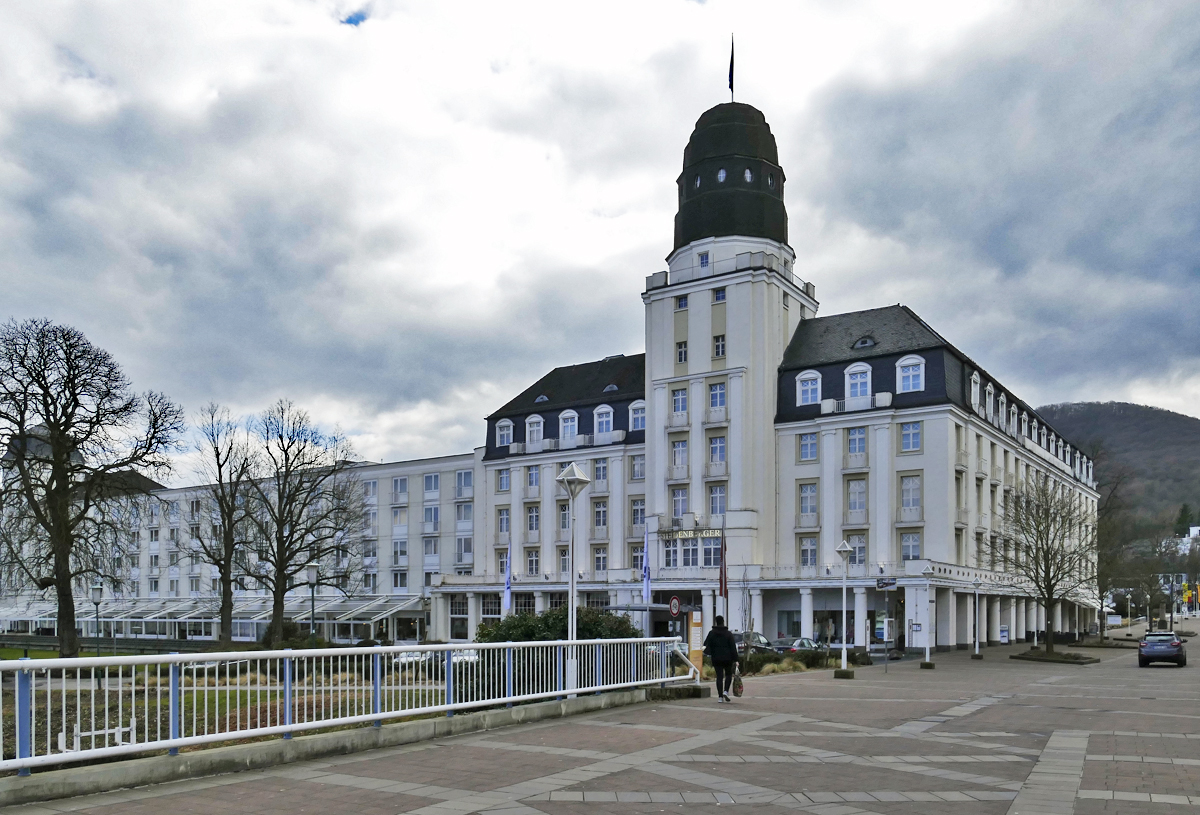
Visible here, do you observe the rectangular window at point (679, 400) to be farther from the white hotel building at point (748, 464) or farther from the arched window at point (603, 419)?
the arched window at point (603, 419)

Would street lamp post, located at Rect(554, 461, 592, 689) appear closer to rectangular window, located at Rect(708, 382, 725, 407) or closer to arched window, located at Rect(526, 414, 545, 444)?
rectangular window, located at Rect(708, 382, 725, 407)

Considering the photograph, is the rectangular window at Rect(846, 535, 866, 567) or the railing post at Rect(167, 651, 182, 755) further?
the rectangular window at Rect(846, 535, 866, 567)

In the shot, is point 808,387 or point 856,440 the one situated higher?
point 808,387

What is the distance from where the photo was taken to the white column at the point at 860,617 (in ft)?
180

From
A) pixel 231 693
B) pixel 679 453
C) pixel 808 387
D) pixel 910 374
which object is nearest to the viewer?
pixel 231 693

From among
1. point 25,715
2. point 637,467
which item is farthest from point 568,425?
point 25,715

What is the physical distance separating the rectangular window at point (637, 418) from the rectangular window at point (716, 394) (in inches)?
315

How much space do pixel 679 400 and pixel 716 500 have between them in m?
6.84

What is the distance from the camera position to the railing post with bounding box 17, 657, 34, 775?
8383 millimetres

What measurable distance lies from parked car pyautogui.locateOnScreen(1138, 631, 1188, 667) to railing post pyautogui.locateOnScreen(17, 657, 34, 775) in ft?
128

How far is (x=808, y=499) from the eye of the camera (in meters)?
62.1

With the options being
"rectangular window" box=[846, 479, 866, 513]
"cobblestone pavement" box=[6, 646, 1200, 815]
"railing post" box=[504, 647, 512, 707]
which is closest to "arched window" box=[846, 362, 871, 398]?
"rectangular window" box=[846, 479, 866, 513]

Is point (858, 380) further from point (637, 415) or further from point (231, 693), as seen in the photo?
point (231, 693)

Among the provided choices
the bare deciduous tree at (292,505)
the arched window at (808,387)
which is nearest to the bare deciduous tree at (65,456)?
the bare deciduous tree at (292,505)
